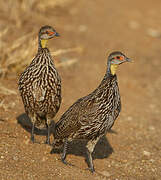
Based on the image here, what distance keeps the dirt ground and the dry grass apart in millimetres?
105

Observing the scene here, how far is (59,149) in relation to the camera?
6.16 meters

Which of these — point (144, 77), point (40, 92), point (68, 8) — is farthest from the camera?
point (68, 8)

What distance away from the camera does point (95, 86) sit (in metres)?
9.20

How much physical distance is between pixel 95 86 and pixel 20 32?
262 cm

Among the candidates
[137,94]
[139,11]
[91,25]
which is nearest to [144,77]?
[137,94]

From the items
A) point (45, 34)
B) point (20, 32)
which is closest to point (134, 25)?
point (20, 32)

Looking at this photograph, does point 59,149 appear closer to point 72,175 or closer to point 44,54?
point 72,175

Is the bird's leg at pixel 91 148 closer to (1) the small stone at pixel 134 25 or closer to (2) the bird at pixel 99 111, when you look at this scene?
(2) the bird at pixel 99 111

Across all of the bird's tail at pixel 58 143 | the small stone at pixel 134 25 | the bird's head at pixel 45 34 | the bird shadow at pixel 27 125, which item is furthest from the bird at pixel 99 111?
the small stone at pixel 134 25

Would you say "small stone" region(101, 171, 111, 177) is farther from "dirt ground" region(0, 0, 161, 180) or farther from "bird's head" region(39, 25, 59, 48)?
"bird's head" region(39, 25, 59, 48)

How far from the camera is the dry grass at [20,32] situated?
805 cm

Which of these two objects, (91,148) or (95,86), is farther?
(95,86)

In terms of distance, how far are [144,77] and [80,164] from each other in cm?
502

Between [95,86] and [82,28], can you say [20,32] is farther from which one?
[82,28]
